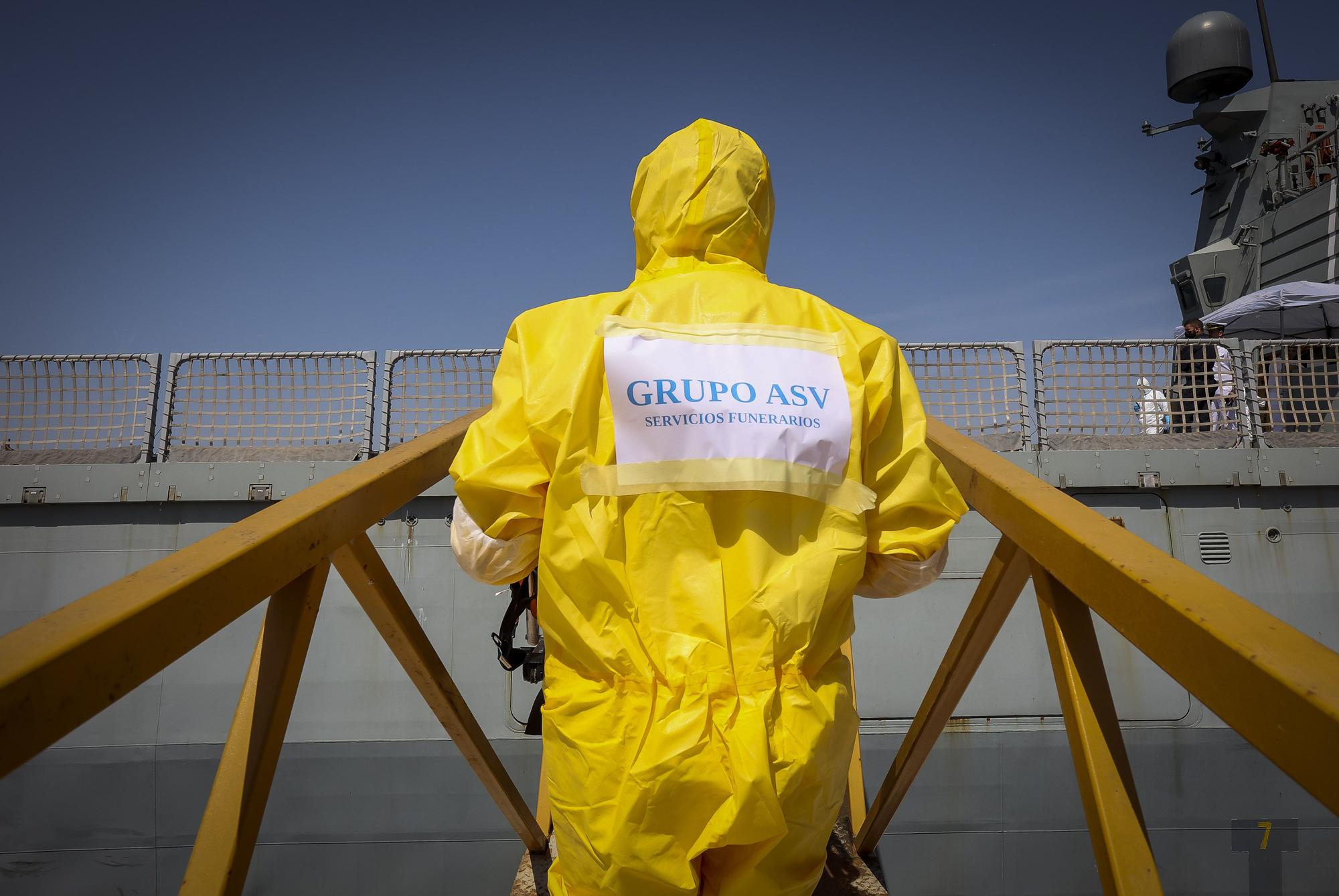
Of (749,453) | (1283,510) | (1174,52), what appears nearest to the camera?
(749,453)

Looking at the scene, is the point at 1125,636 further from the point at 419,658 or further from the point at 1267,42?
the point at 1267,42

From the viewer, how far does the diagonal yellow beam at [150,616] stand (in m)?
0.81

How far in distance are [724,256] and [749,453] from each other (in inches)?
23.0

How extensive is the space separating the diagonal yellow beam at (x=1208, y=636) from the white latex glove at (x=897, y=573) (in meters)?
0.21

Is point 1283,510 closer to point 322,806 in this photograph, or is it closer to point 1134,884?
point 1134,884

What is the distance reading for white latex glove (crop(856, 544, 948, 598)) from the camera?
169 centimetres

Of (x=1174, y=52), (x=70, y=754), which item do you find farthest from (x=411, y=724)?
(x=1174, y=52)

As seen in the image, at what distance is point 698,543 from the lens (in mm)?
1473

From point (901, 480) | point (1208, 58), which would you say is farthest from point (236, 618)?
point (1208, 58)

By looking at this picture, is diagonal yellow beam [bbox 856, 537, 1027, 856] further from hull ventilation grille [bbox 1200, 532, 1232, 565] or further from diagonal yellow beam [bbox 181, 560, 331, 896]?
hull ventilation grille [bbox 1200, 532, 1232, 565]

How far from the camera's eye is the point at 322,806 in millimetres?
5590

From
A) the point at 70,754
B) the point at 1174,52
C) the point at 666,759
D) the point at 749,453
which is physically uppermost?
the point at 1174,52

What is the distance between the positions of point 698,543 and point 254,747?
88 centimetres

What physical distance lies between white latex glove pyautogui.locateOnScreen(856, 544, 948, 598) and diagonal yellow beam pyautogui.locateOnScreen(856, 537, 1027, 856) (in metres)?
0.22
